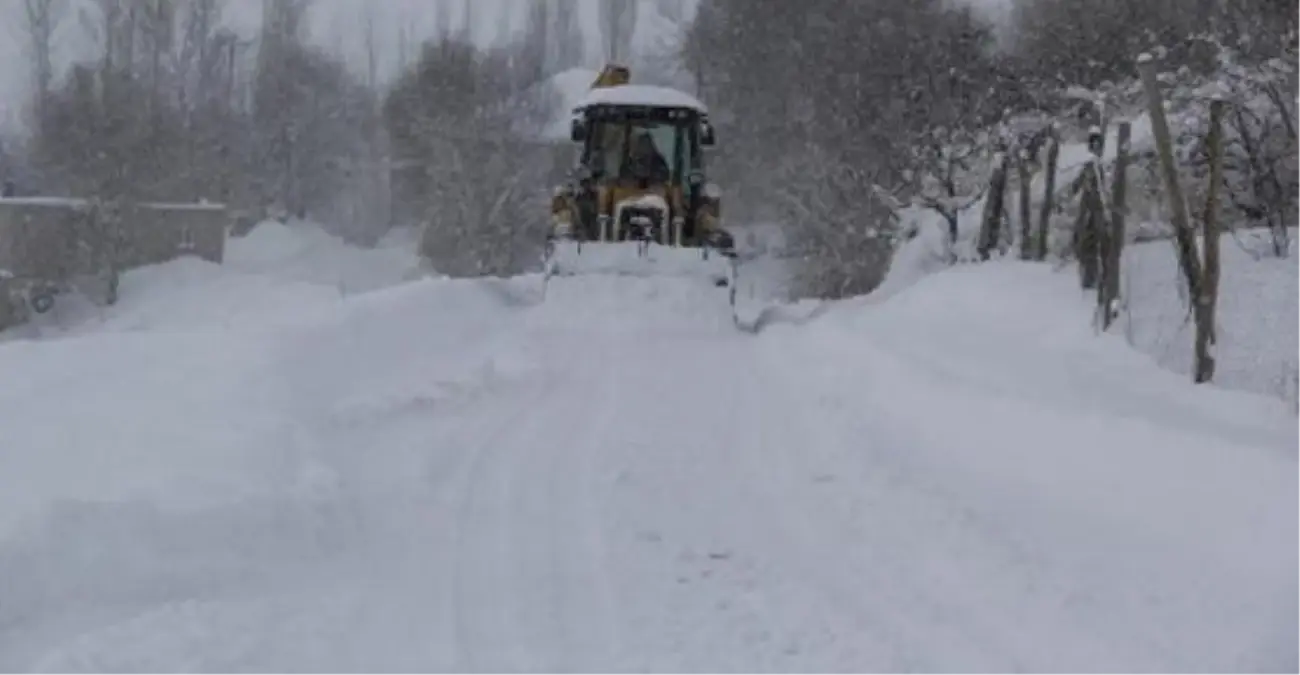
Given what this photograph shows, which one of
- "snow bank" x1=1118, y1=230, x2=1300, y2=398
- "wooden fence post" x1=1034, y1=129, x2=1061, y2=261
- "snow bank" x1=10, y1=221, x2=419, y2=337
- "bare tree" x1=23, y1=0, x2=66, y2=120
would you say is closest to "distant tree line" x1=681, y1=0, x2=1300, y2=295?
"wooden fence post" x1=1034, y1=129, x2=1061, y2=261

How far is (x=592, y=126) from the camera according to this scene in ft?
58.7

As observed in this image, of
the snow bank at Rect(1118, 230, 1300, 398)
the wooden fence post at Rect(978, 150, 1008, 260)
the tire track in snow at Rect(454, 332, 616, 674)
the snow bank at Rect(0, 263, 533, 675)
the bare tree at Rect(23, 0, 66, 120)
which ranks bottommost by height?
the tire track in snow at Rect(454, 332, 616, 674)

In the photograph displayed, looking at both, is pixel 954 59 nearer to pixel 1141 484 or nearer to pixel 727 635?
pixel 1141 484

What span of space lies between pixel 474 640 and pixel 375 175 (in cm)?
6046

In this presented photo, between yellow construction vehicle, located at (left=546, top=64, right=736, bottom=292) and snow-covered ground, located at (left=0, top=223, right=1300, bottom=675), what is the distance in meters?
6.07

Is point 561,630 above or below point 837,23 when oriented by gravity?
below

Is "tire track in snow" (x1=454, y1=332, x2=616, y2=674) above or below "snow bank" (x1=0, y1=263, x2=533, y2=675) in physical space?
below

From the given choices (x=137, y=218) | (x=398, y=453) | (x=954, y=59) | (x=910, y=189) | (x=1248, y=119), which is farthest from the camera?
(x=137, y=218)

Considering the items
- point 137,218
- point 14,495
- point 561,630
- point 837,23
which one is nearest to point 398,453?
point 14,495

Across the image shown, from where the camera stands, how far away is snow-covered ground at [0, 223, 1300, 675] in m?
4.93

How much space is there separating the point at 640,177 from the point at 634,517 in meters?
11.6

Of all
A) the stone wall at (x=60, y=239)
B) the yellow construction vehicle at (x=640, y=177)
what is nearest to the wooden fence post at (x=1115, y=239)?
the yellow construction vehicle at (x=640, y=177)

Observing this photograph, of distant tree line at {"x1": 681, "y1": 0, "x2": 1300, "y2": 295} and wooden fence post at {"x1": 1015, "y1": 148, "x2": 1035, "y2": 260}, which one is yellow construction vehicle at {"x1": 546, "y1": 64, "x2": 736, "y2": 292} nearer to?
wooden fence post at {"x1": 1015, "y1": 148, "x2": 1035, "y2": 260}

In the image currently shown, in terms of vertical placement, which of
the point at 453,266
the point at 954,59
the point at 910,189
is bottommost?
the point at 453,266
